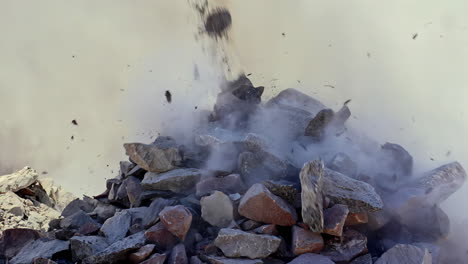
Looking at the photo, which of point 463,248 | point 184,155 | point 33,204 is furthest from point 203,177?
point 33,204

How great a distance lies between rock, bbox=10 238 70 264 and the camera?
3.83 metres

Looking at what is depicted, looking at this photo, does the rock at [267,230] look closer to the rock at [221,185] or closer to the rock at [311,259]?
the rock at [311,259]

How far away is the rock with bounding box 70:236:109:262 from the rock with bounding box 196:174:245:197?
93 centimetres

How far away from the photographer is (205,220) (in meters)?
3.80

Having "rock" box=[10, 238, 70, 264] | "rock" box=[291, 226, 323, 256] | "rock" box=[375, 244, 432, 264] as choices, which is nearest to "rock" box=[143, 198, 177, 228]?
"rock" box=[10, 238, 70, 264]

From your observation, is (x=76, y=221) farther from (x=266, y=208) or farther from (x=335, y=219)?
(x=335, y=219)

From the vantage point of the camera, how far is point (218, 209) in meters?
3.74

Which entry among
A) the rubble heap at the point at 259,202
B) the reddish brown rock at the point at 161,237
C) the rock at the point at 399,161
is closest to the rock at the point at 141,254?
the rubble heap at the point at 259,202

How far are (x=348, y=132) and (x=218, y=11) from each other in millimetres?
2225

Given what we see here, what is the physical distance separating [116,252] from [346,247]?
175cm

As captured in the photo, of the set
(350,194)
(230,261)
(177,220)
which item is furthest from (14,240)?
(350,194)

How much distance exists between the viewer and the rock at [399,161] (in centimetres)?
482

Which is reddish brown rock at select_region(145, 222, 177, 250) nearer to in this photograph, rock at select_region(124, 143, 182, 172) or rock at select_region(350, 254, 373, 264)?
rock at select_region(124, 143, 182, 172)

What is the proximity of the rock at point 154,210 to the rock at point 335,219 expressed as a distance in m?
1.38
